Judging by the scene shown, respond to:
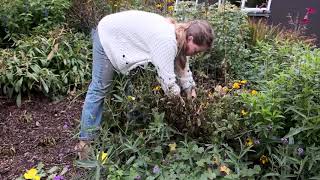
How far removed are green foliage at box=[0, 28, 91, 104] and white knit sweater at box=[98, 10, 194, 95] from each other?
→ 1.29 metres

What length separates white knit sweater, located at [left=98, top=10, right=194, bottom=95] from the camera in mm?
3156

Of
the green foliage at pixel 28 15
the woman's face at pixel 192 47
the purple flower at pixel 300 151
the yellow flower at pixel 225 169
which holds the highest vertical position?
the woman's face at pixel 192 47

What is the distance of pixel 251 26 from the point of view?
17.8ft

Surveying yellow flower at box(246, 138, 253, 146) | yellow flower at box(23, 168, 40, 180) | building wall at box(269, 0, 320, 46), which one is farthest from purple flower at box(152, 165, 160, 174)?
building wall at box(269, 0, 320, 46)

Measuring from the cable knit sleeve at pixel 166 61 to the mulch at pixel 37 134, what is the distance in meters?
0.91

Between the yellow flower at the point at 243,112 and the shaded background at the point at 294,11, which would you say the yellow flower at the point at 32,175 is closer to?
the yellow flower at the point at 243,112

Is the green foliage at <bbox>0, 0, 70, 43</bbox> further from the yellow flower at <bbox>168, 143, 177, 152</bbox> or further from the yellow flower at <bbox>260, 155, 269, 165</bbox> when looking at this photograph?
the yellow flower at <bbox>260, 155, 269, 165</bbox>

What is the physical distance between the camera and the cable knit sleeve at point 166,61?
3.13 m

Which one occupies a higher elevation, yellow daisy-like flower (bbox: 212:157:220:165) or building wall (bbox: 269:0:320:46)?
building wall (bbox: 269:0:320:46)

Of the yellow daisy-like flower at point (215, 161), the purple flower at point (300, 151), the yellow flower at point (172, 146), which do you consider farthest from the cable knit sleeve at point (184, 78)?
the purple flower at point (300, 151)

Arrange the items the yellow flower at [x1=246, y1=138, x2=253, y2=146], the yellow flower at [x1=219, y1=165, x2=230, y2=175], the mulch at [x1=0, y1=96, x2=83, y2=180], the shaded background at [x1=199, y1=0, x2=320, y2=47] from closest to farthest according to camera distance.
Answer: the yellow flower at [x1=219, y1=165, x2=230, y2=175] → the yellow flower at [x1=246, y1=138, x2=253, y2=146] → the mulch at [x1=0, y1=96, x2=83, y2=180] → the shaded background at [x1=199, y1=0, x2=320, y2=47]

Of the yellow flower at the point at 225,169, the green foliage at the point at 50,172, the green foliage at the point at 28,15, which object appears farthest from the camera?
the green foliage at the point at 28,15

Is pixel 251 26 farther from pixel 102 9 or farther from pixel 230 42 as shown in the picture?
pixel 102 9

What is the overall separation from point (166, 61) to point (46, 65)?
2.21 meters
